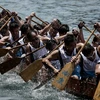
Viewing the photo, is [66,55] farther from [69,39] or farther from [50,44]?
[50,44]

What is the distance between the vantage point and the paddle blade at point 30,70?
9203 mm

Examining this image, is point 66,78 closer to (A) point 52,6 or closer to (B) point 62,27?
(B) point 62,27

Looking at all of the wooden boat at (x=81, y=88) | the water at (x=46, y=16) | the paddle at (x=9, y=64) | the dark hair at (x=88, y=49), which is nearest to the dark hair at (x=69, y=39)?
the dark hair at (x=88, y=49)

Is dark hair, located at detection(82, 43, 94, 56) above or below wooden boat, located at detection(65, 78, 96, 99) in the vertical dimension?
above

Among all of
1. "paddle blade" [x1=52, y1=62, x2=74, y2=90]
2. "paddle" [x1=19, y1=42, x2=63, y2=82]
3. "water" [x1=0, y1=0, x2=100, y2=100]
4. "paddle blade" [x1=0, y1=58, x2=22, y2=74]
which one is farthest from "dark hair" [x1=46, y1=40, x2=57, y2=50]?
"paddle blade" [x1=52, y1=62, x2=74, y2=90]

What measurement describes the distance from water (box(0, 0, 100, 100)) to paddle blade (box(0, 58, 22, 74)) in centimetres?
32

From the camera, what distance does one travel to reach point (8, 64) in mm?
10047

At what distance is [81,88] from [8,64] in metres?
2.35

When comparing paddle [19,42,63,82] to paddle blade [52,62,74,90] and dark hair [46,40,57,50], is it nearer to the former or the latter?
dark hair [46,40,57,50]

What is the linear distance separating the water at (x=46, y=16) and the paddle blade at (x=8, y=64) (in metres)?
0.32

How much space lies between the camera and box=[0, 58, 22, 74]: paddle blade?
999 centimetres

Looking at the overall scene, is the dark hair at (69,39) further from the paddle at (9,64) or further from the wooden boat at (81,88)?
the paddle at (9,64)

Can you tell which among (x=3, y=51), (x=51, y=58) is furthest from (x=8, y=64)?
(x=51, y=58)

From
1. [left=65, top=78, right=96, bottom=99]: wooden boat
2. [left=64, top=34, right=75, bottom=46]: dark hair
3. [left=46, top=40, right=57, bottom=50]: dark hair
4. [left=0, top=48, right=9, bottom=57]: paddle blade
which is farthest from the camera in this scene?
[left=0, top=48, right=9, bottom=57]: paddle blade
